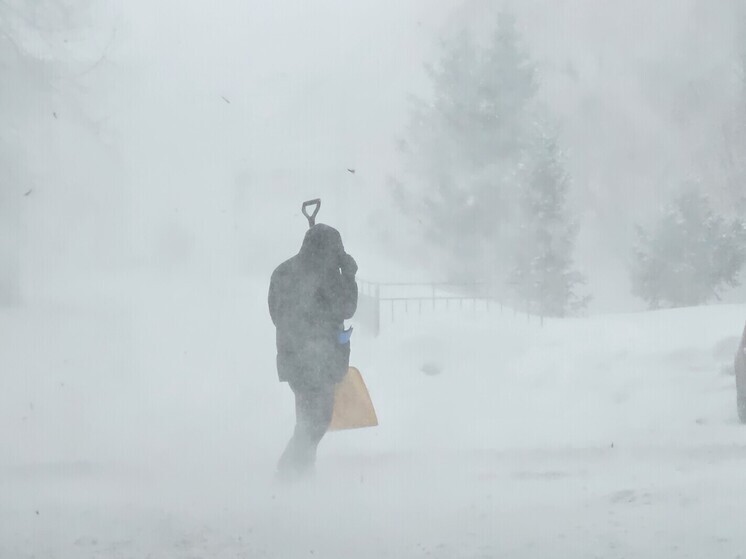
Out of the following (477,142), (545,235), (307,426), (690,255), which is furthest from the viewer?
(477,142)

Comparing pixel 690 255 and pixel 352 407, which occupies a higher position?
pixel 690 255

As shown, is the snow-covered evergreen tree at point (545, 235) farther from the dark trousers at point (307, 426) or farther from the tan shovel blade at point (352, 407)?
the dark trousers at point (307, 426)

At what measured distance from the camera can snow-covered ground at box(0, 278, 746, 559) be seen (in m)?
4.65

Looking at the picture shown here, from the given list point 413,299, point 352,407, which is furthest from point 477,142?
point 352,407

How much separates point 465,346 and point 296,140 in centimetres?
1054

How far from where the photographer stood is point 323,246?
224 inches

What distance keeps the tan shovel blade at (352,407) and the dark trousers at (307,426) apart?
90 mm

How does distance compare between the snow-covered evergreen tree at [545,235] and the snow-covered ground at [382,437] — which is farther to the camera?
the snow-covered evergreen tree at [545,235]

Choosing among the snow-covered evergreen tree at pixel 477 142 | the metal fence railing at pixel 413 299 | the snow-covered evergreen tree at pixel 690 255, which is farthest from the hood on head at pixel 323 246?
the snow-covered evergreen tree at pixel 690 255

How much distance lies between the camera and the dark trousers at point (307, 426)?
5812mm

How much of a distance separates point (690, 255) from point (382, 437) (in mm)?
15441

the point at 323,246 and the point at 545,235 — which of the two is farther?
the point at 545,235

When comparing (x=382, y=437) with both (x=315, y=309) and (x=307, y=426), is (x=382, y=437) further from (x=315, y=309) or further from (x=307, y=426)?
(x=315, y=309)

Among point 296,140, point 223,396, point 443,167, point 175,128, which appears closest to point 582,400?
point 223,396
